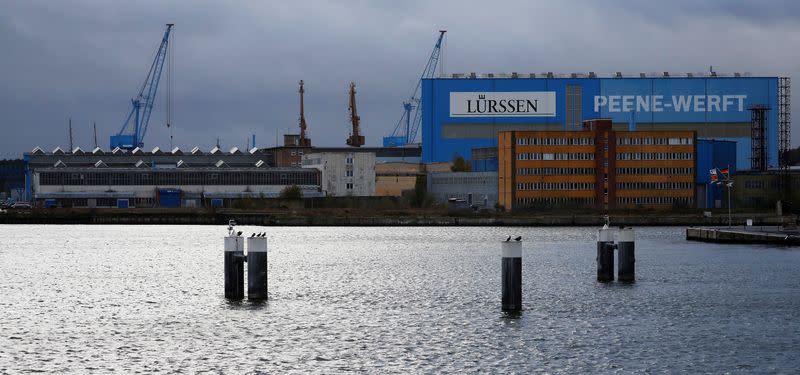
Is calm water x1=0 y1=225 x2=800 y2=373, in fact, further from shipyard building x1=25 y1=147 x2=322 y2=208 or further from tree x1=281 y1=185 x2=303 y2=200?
shipyard building x1=25 y1=147 x2=322 y2=208

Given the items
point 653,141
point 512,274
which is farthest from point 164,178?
point 512,274

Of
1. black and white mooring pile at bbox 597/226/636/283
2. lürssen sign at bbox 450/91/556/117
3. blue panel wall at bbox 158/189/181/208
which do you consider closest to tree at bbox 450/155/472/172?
lürssen sign at bbox 450/91/556/117

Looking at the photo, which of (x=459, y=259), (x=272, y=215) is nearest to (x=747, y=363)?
(x=459, y=259)

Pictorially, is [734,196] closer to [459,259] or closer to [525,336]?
[459,259]

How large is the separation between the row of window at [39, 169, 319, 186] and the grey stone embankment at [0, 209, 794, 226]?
10.5 metres

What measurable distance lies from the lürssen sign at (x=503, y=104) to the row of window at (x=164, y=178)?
2671 cm

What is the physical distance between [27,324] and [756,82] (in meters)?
154

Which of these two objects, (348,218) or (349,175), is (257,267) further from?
(349,175)

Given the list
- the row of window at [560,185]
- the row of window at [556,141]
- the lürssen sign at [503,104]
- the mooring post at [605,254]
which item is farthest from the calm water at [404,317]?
the lürssen sign at [503,104]

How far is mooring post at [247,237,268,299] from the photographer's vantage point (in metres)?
41.0

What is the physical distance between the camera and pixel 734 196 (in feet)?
501

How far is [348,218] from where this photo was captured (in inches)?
5955

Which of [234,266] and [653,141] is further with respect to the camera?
[653,141]

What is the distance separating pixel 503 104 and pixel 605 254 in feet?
416
